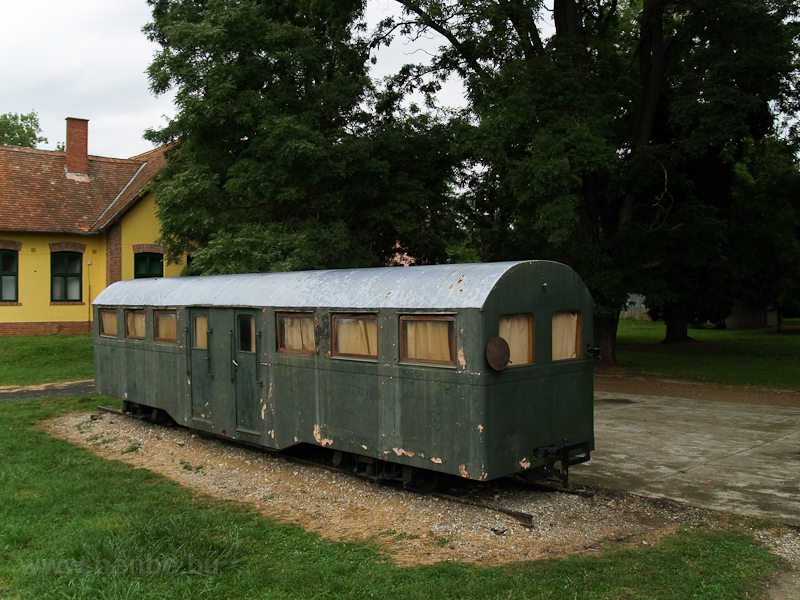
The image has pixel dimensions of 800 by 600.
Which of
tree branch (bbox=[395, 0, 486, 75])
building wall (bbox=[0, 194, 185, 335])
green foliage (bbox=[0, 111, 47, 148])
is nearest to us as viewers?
tree branch (bbox=[395, 0, 486, 75])

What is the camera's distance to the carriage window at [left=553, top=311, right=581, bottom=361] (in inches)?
341

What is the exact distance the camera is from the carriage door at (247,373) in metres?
10.5

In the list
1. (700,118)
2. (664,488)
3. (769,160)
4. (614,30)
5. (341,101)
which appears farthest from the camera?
(769,160)

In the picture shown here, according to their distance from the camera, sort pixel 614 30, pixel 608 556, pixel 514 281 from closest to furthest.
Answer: pixel 608 556, pixel 514 281, pixel 614 30

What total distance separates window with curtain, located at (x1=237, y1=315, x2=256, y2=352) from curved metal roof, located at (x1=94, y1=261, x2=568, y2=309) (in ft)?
0.76

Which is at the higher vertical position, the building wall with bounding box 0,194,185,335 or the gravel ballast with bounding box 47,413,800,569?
the building wall with bounding box 0,194,185,335

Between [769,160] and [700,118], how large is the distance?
1512 centimetres

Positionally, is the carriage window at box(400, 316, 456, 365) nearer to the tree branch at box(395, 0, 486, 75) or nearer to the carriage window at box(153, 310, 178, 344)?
the carriage window at box(153, 310, 178, 344)

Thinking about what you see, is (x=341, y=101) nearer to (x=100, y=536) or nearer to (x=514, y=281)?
(x=514, y=281)

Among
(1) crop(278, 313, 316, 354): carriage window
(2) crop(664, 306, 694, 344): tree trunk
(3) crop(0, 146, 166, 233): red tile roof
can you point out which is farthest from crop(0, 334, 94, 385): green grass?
(2) crop(664, 306, 694, 344): tree trunk

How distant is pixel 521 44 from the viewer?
1956cm

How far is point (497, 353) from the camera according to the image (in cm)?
757

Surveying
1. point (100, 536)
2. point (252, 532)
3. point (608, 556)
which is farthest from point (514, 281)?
A: point (100, 536)

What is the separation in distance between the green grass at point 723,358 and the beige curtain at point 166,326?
1433 centimetres
